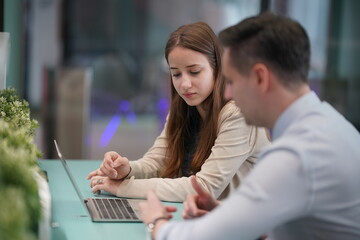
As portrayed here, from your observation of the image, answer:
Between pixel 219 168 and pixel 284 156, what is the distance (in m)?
0.97

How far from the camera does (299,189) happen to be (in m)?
1.39

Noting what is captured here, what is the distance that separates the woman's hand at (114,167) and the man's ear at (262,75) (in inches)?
39.9

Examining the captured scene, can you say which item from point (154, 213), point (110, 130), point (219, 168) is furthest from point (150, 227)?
point (110, 130)

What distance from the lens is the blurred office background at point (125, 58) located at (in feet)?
20.0

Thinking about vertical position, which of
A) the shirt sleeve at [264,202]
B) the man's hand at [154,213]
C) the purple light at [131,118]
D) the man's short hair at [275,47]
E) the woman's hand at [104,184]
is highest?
the man's short hair at [275,47]

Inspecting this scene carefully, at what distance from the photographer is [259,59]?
153cm

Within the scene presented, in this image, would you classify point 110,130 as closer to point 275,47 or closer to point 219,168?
point 219,168

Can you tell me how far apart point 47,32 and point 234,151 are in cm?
415

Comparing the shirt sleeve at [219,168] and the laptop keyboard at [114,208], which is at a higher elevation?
the shirt sleeve at [219,168]

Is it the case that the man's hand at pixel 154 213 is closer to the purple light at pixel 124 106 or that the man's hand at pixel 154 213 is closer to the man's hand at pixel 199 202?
the man's hand at pixel 199 202

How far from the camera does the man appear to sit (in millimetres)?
1372

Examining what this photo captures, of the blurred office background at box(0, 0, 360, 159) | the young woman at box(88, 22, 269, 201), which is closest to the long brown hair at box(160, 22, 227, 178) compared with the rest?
the young woman at box(88, 22, 269, 201)

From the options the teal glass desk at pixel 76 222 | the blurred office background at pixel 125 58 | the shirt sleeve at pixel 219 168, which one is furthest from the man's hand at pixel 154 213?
the blurred office background at pixel 125 58

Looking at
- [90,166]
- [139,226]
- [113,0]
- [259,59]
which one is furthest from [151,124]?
[259,59]
